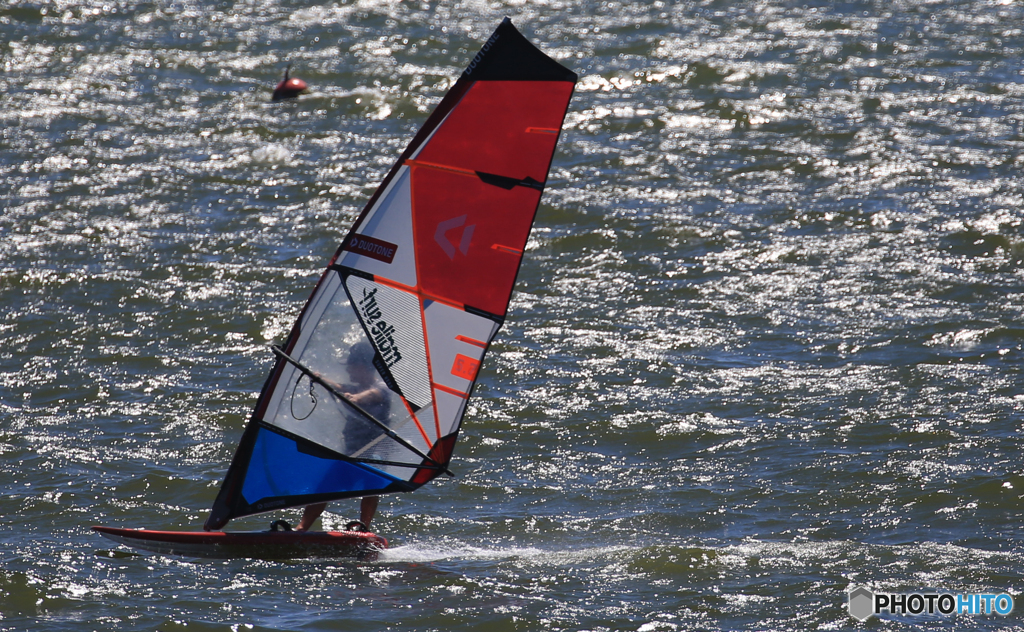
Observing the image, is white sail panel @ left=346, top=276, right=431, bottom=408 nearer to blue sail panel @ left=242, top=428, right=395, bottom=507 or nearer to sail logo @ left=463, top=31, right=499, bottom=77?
blue sail panel @ left=242, top=428, right=395, bottom=507

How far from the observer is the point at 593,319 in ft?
47.4

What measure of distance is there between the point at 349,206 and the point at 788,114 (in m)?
8.61

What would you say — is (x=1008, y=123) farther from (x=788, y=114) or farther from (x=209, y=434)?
(x=209, y=434)

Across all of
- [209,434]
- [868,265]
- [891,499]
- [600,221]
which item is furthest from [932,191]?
[209,434]

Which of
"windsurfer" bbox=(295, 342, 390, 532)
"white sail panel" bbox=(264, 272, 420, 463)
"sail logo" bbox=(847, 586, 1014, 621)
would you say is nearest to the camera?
"sail logo" bbox=(847, 586, 1014, 621)

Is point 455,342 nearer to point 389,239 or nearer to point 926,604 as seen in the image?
point 389,239

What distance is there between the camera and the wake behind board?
30.0 ft

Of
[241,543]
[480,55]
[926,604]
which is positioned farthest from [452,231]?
[926,604]

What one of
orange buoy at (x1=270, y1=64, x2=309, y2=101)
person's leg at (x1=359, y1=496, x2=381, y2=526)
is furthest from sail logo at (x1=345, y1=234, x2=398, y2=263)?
orange buoy at (x1=270, y1=64, x2=309, y2=101)

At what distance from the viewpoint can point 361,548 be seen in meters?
9.33

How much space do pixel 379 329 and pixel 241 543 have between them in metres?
2.05

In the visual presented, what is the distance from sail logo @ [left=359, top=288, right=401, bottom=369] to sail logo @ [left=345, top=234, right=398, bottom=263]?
0.29 m

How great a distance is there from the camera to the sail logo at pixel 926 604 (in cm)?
852

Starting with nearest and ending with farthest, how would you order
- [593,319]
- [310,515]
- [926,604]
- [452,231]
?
1. [926,604]
2. [452,231]
3. [310,515]
4. [593,319]
